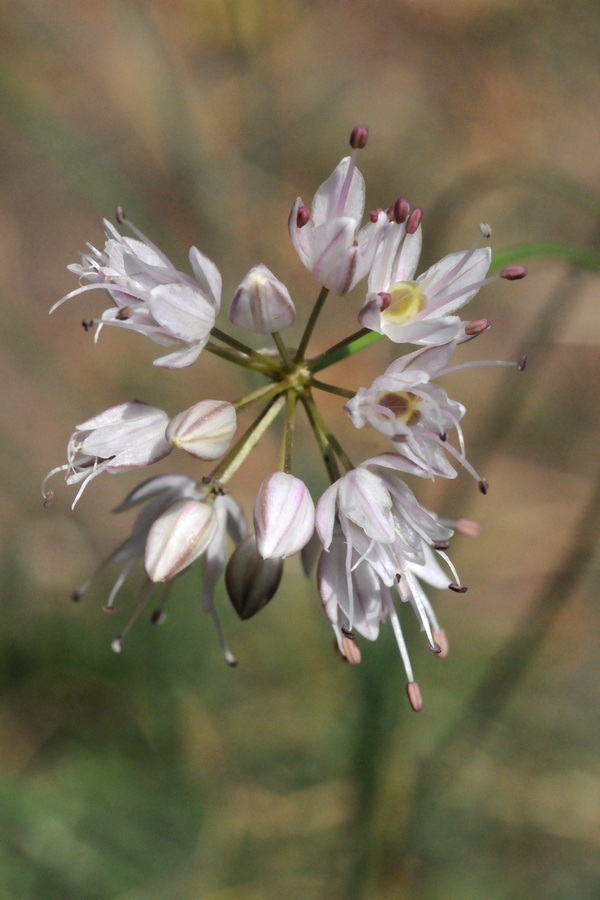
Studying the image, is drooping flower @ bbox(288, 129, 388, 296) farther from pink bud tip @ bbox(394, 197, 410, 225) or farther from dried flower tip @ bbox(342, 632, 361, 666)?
dried flower tip @ bbox(342, 632, 361, 666)

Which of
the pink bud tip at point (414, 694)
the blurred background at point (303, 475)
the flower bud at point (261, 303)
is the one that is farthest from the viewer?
the blurred background at point (303, 475)

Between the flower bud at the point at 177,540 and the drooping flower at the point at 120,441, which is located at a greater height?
the drooping flower at the point at 120,441

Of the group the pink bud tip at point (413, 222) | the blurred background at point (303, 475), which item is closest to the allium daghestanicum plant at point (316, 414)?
the pink bud tip at point (413, 222)

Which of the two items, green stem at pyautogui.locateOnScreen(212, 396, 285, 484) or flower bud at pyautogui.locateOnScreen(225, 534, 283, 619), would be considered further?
flower bud at pyautogui.locateOnScreen(225, 534, 283, 619)

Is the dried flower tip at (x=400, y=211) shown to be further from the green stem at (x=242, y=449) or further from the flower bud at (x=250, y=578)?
the flower bud at (x=250, y=578)

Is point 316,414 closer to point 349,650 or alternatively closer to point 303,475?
point 349,650

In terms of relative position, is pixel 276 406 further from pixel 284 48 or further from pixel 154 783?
pixel 284 48

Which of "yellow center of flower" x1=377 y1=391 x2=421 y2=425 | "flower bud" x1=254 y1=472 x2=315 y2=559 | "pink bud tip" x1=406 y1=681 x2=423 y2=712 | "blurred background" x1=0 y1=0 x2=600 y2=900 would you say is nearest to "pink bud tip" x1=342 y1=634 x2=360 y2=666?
"pink bud tip" x1=406 y1=681 x2=423 y2=712
